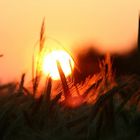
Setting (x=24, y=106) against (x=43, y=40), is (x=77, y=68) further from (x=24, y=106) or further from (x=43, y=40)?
(x=24, y=106)

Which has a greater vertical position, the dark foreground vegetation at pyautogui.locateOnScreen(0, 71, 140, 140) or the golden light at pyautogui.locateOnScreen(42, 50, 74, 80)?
the golden light at pyautogui.locateOnScreen(42, 50, 74, 80)

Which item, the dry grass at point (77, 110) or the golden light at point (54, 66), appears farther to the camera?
the golden light at point (54, 66)

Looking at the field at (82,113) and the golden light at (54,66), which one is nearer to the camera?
the field at (82,113)

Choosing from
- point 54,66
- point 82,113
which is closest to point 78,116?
point 82,113

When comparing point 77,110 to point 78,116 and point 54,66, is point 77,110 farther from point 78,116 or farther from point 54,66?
point 54,66

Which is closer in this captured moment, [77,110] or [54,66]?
[77,110]

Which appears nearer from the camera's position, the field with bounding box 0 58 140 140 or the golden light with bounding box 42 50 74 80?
the field with bounding box 0 58 140 140

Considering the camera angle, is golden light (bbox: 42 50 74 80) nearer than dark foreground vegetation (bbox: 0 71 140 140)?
No

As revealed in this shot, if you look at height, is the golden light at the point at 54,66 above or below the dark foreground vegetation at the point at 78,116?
above

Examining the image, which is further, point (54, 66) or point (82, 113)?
point (54, 66)

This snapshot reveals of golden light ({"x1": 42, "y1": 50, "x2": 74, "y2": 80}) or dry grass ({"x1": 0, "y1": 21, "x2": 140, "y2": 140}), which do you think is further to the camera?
golden light ({"x1": 42, "y1": 50, "x2": 74, "y2": 80})

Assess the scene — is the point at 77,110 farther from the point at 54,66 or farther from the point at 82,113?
the point at 54,66
